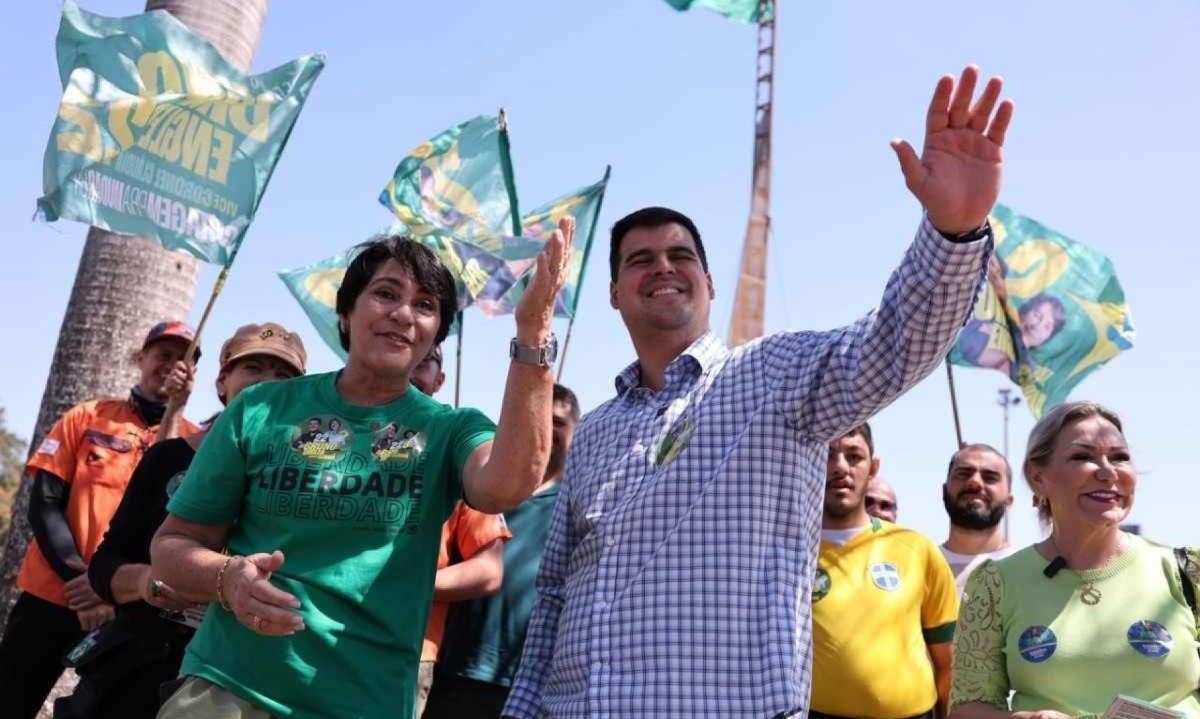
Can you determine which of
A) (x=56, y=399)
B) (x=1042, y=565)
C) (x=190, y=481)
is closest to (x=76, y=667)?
(x=190, y=481)

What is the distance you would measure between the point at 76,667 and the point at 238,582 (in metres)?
1.31

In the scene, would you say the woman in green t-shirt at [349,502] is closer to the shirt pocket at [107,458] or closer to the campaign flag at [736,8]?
the shirt pocket at [107,458]

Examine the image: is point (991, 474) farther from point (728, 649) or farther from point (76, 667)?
point (76, 667)

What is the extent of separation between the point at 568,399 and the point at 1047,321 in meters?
4.59

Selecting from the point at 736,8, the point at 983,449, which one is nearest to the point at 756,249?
the point at 736,8

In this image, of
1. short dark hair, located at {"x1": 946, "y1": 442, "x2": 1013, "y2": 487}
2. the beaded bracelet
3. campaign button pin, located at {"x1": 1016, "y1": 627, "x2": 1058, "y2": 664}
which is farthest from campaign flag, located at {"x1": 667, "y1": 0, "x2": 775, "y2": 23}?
the beaded bracelet

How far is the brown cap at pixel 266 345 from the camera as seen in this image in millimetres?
3740

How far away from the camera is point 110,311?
5.93 metres

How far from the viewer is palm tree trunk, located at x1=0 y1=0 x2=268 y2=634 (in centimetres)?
577

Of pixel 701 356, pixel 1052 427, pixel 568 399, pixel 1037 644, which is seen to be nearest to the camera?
pixel 701 356

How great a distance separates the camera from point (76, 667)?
120 inches

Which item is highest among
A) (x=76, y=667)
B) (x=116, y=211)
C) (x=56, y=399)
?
(x=116, y=211)

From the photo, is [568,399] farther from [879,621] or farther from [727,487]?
[727,487]

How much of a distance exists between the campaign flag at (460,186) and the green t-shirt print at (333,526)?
14.7 ft
